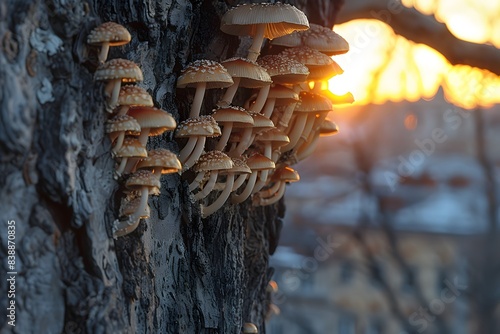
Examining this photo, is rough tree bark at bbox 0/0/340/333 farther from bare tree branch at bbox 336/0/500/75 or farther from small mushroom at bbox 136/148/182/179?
bare tree branch at bbox 336/0/500/75

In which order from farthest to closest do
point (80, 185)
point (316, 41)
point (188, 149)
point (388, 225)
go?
point (388, 225) → point (316, 41) → point (188, 149) → point (80, 185)

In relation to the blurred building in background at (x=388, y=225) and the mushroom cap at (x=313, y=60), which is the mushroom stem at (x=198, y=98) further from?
the blurred building in background at (x=388, y=225)

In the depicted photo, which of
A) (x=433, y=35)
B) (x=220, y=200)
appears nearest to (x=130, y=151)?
(x=220, y=200)

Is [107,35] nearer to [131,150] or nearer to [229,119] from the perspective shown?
[131,150]

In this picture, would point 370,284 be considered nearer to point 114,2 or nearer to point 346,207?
point 346,207

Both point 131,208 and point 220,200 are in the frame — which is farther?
point 220,200

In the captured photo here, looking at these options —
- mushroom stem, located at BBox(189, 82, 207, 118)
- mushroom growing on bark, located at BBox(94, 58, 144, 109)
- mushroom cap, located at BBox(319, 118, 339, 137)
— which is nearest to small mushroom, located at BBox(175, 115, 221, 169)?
mushroom stem, located at BBox(189, 82, 207, 118)
